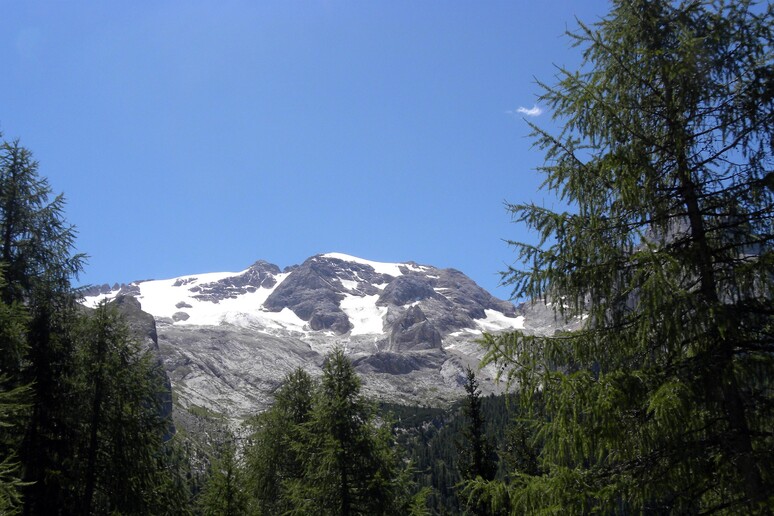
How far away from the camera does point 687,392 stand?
6246 mm

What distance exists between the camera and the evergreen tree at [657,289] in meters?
6.67

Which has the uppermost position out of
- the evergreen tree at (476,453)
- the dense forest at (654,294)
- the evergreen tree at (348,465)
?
the dense forest at (654,294)

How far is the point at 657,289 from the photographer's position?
6488 millimetres

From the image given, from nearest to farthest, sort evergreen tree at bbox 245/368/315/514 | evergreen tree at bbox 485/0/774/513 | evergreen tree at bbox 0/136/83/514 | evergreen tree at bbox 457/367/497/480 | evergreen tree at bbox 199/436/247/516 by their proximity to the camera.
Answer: evergreen tree at bbox 485/0/774/513, evergreen tree at bbox 0/136/83/514, evergreen tree at bbox 199/436/247/516, evergreen tree at bbox 245/368/315/514, evergreen tree at bbox 457/367/497/480

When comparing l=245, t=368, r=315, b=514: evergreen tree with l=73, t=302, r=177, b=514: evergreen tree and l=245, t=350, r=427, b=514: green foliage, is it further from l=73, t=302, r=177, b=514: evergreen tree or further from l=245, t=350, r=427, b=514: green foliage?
l=73, t=302, r=177, b=514: evergreen tree

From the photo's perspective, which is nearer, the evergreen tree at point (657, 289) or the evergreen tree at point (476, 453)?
the evergreen tree at point (657, 289)

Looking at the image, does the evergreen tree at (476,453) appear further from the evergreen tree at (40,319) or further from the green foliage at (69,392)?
the evergreen tree at (40,319)

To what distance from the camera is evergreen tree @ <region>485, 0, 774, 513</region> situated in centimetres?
667

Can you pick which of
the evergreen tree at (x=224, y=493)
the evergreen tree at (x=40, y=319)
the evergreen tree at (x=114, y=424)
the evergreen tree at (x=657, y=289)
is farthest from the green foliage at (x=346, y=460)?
the evergreen tree at (x=657, y=289)

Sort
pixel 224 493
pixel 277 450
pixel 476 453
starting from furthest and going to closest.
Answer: pixel 476 453 < pixel 277 450 < pixel 224 493

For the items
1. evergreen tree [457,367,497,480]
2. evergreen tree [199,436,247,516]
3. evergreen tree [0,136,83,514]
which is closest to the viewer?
evergreen tree [0,136,83,514]

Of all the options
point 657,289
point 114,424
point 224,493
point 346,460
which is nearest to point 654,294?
point 657,289

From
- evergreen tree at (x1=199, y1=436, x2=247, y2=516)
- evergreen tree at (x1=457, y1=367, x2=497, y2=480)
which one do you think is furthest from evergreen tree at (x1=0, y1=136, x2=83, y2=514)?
evergreen tree at (x1=457, y1=367, x2=497, y2=480)

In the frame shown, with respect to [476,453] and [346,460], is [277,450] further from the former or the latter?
[476,453]
